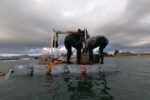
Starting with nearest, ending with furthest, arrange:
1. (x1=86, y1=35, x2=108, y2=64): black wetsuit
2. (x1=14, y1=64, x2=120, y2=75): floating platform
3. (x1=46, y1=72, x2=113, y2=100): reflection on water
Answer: (x1=46, y1=72, x2=113, y2=100): reflection on water
(x1=14, y1=64, x2=120, y2=75): floating platform
(x1=86, y1=35, x2=108, y2=64): black wetsuit

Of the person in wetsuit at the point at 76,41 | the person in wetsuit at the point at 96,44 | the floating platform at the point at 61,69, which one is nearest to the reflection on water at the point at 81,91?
the floating platform at the point at 61,69

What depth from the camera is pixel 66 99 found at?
325cm

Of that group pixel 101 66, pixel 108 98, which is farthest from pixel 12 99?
pixel 101 66

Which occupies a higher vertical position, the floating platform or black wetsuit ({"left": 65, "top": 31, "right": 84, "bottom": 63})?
black wetsuit ({"left": 65, "top": 31, "right": 84, "bottom": 63})

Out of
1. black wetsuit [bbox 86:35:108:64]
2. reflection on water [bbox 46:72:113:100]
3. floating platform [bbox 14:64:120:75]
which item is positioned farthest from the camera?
black wetsuit [bbox 86:35:108:64]

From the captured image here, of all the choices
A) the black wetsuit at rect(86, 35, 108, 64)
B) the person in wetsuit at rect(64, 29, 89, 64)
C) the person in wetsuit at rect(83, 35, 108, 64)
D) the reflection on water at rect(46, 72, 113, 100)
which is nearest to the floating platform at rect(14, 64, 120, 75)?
the person in wetsuit at rect(64, 29, 89, 64)

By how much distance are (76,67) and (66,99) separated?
4279mm

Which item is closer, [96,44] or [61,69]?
[61,69]

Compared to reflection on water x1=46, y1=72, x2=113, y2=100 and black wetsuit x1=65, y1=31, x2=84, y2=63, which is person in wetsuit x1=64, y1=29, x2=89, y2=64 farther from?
reflection on water x1=46, y1=72, x2=113, y2=100

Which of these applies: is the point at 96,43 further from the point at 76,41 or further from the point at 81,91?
the point at 81,91

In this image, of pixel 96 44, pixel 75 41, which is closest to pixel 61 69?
pixel 75 41

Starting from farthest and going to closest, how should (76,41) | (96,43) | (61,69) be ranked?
(76,41) → (96,43) → (61,69)

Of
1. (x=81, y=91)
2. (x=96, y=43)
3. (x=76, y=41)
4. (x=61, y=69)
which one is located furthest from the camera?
(x=76, y=41)

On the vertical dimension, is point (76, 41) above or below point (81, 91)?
above
